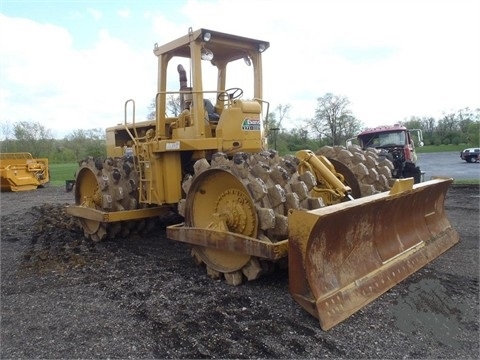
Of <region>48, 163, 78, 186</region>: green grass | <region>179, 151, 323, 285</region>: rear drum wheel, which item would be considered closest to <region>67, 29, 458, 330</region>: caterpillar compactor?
<region>179, 151, 323, 285</region>: rear drum wheel

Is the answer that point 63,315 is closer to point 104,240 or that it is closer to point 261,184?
point 261,184

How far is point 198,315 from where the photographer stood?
3.63 metres

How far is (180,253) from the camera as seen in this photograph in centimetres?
571

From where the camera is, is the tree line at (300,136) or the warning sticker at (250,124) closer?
the warning sticker at (250,124)

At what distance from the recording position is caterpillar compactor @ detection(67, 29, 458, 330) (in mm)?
3652

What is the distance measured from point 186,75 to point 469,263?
14.2 ft

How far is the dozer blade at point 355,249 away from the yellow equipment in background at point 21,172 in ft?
51.6

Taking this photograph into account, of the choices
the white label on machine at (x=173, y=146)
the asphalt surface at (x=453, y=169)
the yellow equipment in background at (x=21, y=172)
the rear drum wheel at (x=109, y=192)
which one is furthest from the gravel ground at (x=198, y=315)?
the yellow equipment in background at (x=21, y=172)

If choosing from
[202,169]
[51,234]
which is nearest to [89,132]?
[51,234]

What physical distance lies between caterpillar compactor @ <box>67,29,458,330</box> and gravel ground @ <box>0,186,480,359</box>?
20 cm

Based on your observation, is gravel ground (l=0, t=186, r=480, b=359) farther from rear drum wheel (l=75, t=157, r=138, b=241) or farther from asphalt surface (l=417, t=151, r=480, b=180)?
asphalt surface (l=417, t=151, r=480, b=180)

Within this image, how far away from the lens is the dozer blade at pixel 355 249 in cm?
346

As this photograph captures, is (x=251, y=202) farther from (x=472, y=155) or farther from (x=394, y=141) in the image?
(x=472, y=155)

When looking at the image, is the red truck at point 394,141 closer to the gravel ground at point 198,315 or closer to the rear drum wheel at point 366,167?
the rear drum wheel at point 366,167
